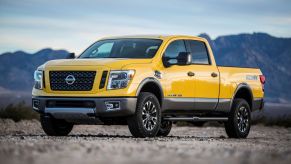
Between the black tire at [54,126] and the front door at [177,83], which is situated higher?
the front door at [177,83]

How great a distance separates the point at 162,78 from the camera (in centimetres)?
1380

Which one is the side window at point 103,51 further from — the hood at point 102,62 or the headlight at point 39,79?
the headlight at point 39,79

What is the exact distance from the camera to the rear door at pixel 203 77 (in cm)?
1491

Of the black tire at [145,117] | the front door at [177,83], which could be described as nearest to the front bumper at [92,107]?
the black tire at [145,117]

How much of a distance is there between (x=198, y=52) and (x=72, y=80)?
10.3ft

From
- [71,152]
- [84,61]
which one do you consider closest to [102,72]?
[84,61]

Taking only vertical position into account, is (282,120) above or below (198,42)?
below

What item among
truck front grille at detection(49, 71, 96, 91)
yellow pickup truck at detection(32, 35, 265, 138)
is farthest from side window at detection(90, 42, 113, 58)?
truck front grille at detection(49, 71, 96, 91)

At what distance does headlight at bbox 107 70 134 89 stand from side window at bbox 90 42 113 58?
4.96 ft

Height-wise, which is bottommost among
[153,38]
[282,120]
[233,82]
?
[282,120]

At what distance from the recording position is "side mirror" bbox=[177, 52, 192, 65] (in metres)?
14.0

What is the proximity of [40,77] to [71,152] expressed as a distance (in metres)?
5.10

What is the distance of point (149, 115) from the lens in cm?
1353

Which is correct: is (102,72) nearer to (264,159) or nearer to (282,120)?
(264,159)
